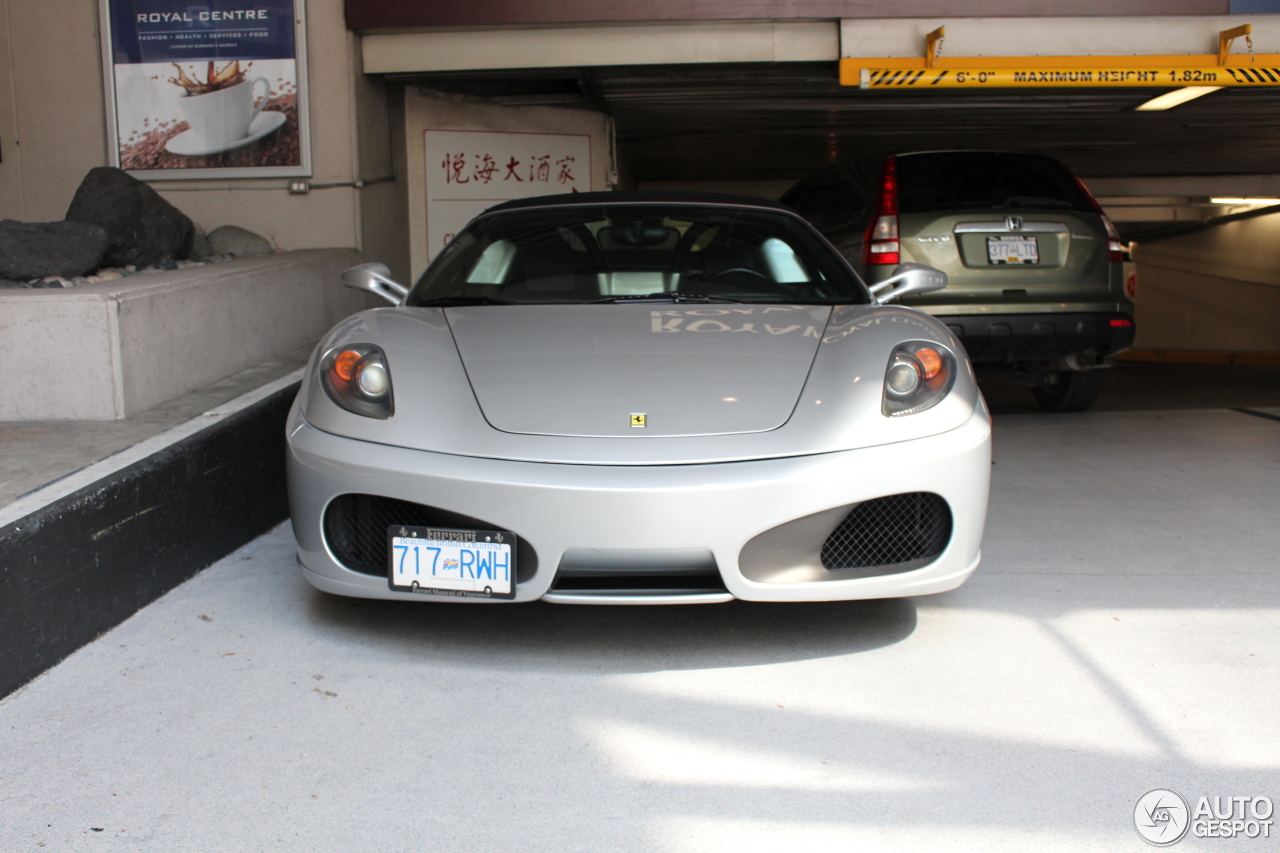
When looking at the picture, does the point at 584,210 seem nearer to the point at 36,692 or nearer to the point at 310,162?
the point at 36,692

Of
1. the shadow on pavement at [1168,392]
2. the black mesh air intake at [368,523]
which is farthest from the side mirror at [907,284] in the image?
the shadow on pavement at [1168,392]

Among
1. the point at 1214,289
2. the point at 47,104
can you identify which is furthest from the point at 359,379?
the point at 1214,289

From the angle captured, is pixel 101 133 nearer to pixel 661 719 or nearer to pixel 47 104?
pixel 47 104

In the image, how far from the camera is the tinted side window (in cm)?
599

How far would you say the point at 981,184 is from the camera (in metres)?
5.55

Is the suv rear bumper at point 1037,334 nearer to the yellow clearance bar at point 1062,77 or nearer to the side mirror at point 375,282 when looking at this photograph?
the yellow clearance bar at point 1062,77

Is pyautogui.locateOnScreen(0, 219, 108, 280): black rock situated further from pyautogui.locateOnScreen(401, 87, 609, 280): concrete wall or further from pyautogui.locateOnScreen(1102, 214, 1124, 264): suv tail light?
pyautogui.locateOnScreen(1102, 214, 1124, 264): suv tail light

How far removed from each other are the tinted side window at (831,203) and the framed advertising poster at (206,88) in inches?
127

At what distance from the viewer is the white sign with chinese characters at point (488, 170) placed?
8148 millimetres

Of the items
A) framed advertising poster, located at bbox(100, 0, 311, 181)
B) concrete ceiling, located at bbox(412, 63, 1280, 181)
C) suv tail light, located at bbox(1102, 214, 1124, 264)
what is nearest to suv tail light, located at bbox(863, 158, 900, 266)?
suv tail light, located at bbox(1102, 214, 1124, 264)

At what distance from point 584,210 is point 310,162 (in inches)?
151

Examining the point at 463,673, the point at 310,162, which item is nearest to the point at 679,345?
the point at 463,673

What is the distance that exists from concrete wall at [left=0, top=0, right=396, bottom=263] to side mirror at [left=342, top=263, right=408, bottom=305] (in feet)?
11.9

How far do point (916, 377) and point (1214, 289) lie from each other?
21.4 meters
